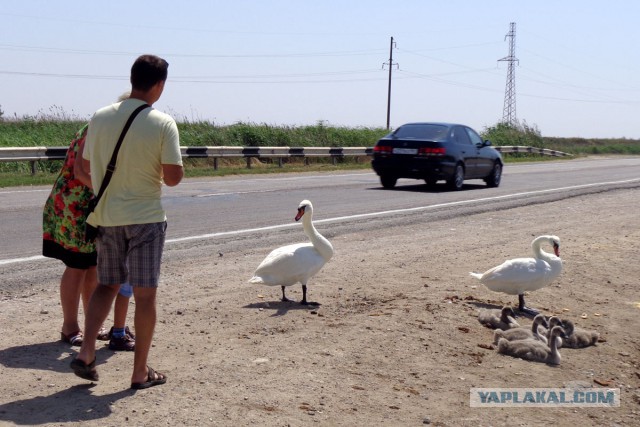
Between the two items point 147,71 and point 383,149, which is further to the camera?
point 383,149

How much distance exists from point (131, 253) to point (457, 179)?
54.1 ft

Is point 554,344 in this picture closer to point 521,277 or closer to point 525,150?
point 521,277

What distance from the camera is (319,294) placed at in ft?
27.7

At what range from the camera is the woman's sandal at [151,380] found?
214 inches

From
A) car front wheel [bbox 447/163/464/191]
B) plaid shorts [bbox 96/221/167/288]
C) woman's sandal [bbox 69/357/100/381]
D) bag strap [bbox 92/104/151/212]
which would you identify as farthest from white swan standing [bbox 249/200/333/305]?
car front wheel [bbox 447/163/464/191]

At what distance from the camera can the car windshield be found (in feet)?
70.3

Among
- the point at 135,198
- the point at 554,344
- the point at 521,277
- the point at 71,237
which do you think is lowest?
the point at 554,344

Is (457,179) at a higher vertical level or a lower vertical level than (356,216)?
higher

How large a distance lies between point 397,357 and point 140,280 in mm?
2051

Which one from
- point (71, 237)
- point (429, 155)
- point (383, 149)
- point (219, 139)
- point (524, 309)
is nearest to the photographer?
point (71, 237)

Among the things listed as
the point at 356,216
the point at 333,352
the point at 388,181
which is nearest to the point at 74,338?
the point at 333,352

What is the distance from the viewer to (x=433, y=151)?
20906 millimetres

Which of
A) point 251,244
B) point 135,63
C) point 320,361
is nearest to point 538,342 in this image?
point 320,361

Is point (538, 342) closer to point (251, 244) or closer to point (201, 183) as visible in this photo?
point (251, 244)
